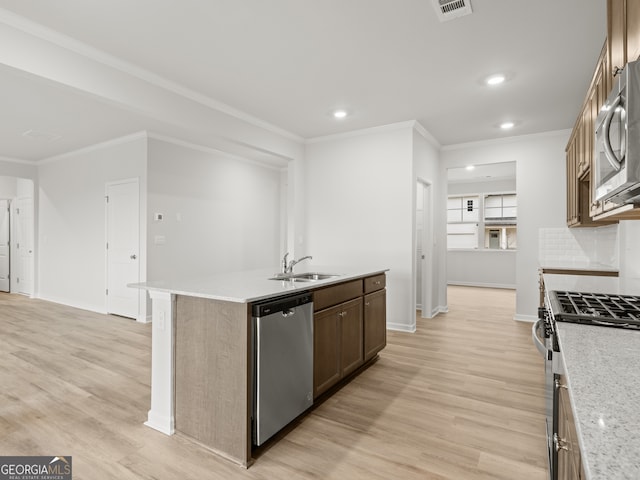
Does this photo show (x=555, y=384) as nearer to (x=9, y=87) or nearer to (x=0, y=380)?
(x=0, y=380)

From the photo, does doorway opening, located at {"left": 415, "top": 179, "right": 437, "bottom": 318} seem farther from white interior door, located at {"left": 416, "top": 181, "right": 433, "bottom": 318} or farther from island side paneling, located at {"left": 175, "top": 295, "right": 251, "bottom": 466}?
island side paneling, located at {"left": 175, "top": 295, "right": 251, "bottom": 466}

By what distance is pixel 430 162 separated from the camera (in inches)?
214

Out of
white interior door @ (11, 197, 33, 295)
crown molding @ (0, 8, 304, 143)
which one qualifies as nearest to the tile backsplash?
crown molding @ (0, 8, 304, 143)

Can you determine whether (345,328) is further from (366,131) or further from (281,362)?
(366,131)

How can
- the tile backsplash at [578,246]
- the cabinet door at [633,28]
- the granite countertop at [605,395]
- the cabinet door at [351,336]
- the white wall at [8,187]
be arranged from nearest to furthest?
the granite countertop at [605,395], the cabinet door at [633,28], the cabinet door at [351,336], the tile backsplash at [578,246], the white wall at [8,187]

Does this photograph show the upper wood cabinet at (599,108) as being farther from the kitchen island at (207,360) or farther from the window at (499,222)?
the window at (499,222)

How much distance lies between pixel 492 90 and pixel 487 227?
19.8 feet

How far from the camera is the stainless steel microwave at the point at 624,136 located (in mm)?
1118

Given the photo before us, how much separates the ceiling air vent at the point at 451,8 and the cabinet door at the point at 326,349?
2155 mm

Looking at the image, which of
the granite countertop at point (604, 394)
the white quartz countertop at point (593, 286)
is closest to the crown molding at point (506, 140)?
the white quartz countertop at point (593, 286)

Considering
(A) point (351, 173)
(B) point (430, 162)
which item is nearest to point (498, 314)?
(B) point (430, 162)

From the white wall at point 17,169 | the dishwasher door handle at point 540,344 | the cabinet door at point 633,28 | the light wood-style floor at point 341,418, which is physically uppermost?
the white wall at point 17,169

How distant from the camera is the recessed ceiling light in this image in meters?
3.33

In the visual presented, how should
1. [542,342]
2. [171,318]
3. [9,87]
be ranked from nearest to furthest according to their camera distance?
[542,342], [171,318], [9,87]
